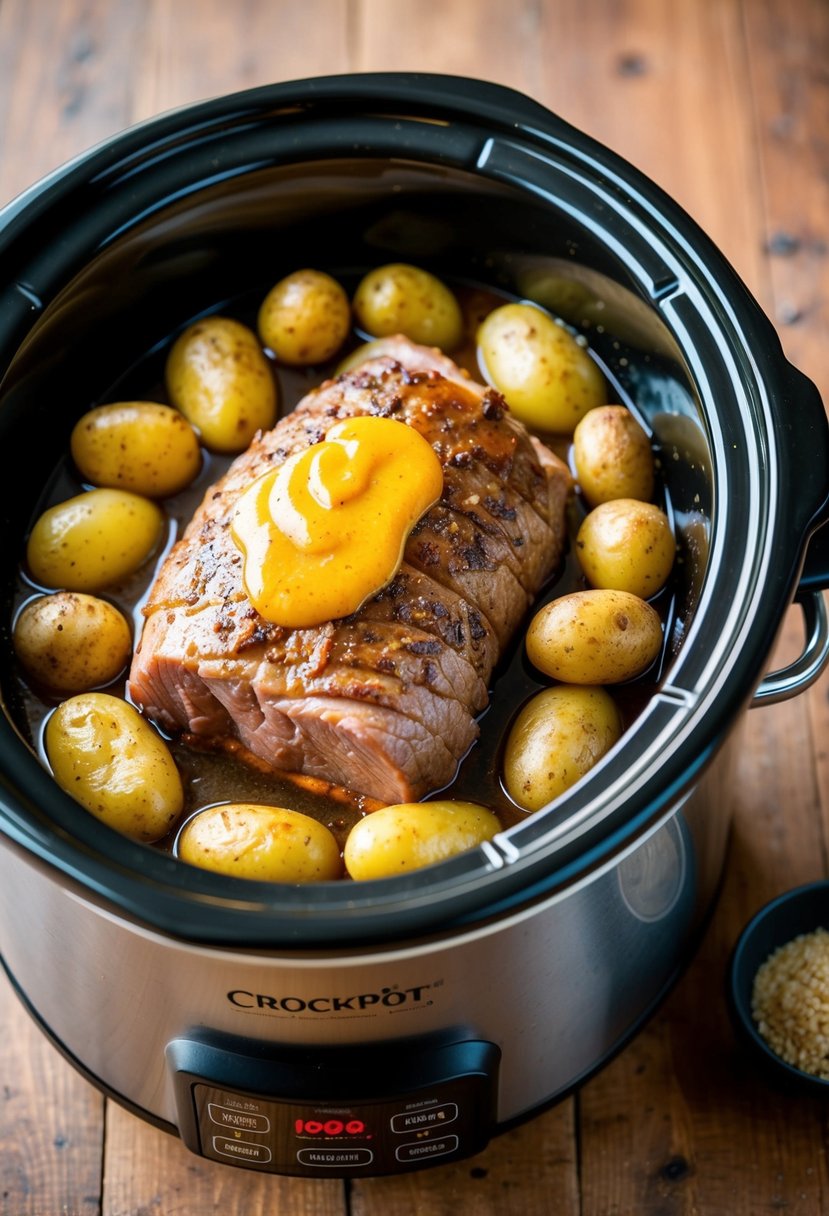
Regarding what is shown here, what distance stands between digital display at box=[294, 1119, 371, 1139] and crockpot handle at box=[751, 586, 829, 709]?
59 cm

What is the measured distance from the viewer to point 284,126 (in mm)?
1599

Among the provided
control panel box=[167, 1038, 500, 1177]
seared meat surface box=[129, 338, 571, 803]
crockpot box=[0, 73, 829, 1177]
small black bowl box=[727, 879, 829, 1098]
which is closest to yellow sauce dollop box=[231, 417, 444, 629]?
seared meat surface box=[129, 338, 571, 803]

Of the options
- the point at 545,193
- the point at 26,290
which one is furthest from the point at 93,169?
the point at 545,193

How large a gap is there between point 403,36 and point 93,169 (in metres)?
1.08

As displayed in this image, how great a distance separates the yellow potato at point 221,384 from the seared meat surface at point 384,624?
0.32 ft

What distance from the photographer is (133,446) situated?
1624 millimetres

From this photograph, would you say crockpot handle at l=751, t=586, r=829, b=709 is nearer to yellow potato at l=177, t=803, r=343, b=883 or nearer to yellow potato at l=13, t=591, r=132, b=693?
yellow potato at l=177, t=803, r=343, b=883

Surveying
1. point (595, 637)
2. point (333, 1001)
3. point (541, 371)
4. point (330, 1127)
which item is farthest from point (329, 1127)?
point (541, 371)

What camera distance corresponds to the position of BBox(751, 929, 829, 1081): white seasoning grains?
1616 mm

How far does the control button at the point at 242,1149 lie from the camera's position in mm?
1406

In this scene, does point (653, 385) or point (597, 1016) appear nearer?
point (597, 1016)

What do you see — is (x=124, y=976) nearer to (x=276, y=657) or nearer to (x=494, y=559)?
(x=276, y=657)

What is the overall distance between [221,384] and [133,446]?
14cm

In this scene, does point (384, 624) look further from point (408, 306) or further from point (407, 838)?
point (408, 306)
